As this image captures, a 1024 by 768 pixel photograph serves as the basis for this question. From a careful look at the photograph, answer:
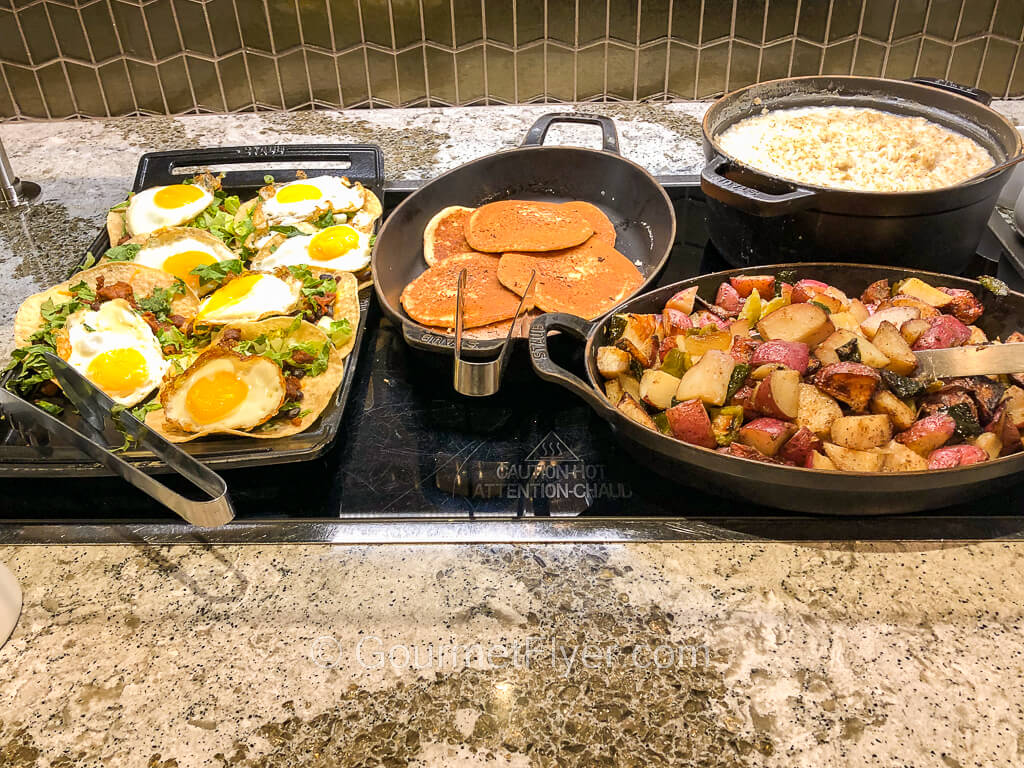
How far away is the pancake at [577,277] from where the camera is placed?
133cm

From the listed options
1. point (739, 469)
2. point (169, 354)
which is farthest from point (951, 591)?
point (169, 354)

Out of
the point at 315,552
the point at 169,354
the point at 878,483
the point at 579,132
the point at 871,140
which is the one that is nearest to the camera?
the point at 878,483

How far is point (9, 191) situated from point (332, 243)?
0.90 meters

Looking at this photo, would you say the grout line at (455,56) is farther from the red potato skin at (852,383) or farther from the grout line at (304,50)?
the red potato skin at (852,383)

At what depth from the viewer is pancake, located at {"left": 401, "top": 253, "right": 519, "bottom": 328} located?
131cm

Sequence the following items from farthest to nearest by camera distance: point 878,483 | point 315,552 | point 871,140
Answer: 1. point 871,140
2. point 315,552
3. point 878,483

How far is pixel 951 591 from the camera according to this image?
0.93 meters

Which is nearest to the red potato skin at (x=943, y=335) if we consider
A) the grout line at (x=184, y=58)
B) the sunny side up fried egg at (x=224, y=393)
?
the sunny side up fried egg at (x=224, y=393)

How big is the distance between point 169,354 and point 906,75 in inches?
83.0

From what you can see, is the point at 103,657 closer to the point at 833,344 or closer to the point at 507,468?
the point at 507,468

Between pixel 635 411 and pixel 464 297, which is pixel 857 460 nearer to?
pixel 635 411

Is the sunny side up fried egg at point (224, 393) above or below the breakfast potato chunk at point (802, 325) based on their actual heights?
below

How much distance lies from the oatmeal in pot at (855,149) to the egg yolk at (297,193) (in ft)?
2.70

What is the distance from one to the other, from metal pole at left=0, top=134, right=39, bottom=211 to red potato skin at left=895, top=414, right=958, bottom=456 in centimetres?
190
